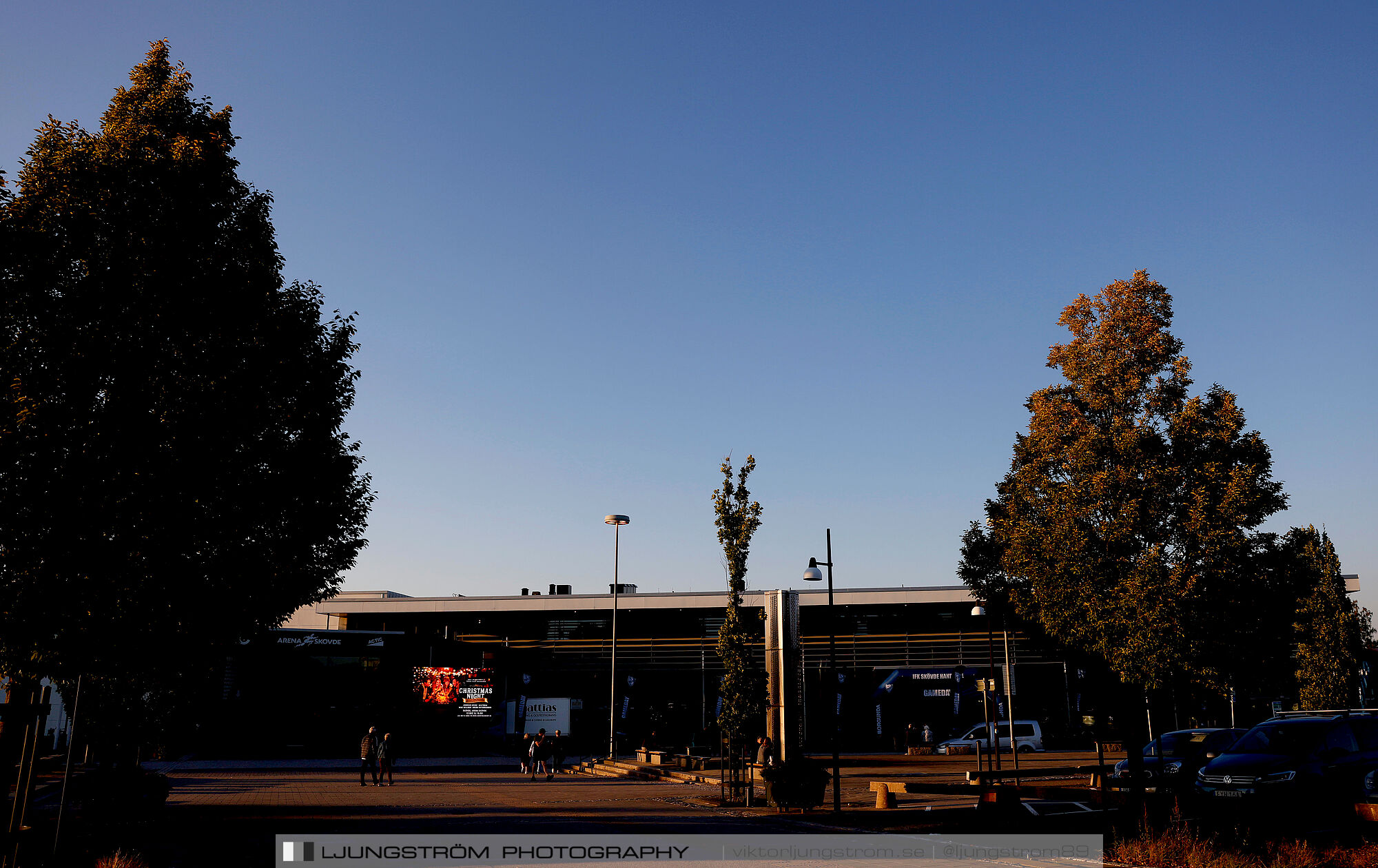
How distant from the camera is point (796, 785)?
21578 mm

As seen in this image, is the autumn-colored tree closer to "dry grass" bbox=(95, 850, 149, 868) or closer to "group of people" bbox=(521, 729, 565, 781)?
"group of people" bbox=(521, 729, 565, 781)

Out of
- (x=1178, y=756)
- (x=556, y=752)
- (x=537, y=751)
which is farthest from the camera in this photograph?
(x=556, y=752)

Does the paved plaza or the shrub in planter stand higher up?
the shrub in planter

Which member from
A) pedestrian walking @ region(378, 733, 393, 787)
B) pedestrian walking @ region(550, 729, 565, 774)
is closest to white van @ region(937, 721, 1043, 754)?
pedestrian walking @ region(550, 729, 565, 774)

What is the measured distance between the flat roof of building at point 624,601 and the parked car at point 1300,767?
135ft

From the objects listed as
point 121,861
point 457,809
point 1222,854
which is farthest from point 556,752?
point 1222,854

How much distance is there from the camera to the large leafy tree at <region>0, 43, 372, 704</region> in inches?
565

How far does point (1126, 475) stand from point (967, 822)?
9.41 m

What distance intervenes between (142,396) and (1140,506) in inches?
798

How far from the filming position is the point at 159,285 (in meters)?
15.2

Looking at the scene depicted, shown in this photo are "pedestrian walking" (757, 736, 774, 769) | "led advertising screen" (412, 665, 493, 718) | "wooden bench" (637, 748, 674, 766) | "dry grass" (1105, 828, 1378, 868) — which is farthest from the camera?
"led advertising screen" (412, 665, 493, 718)

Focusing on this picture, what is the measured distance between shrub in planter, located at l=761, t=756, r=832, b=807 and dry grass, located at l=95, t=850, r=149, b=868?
12852 mm

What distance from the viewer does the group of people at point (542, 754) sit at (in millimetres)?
35844

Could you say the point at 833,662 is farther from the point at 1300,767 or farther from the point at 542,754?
the point at 542,754
